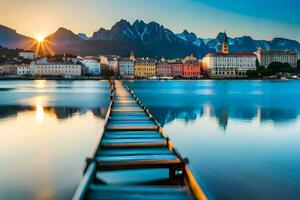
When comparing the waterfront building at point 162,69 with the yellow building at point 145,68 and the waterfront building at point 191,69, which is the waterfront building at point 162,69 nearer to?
the yellow building at point 145,68

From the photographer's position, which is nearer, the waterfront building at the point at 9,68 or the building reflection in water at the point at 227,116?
the building reflection in water at the point at 227,116

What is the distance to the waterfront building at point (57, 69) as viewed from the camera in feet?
475

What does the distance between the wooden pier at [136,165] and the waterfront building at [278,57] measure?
187 meters

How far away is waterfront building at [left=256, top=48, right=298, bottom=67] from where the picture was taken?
18600cm

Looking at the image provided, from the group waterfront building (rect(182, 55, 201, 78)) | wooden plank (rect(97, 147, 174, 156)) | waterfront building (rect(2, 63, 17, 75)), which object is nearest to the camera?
wooden plank (rect(97, 147, 174, 156))

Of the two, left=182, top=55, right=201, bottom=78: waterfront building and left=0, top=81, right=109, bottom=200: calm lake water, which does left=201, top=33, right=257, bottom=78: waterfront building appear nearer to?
left=182, top=55, right=201, bottom=78: waterfront building

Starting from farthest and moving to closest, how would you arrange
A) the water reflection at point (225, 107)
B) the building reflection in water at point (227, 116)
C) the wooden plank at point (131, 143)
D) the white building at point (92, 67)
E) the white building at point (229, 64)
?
the white building at point (229, 64)
the white building at point (92, 67)
the water reflection at point (225, 107)
the building reflection in water at point (227, 116)
the wooden plank at point (131, 143)

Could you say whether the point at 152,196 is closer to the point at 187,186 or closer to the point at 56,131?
the point at 187,186

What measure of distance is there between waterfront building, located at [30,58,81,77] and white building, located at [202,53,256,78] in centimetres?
6219

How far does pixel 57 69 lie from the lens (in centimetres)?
14638

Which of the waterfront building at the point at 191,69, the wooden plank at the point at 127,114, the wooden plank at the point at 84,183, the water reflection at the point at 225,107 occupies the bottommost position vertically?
the water reflection at the point at 225,107

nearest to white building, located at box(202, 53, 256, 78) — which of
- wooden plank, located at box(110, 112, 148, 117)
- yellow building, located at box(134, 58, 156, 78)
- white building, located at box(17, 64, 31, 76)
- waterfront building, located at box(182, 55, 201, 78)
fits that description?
waterfront building, located at box(182, 55, 201, 78)

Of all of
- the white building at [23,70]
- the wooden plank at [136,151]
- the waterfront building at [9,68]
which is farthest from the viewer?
the waterfront building at [9,68]

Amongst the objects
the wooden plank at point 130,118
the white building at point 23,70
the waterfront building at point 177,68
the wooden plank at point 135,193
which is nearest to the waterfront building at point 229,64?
the waterfront building at point 177,68
